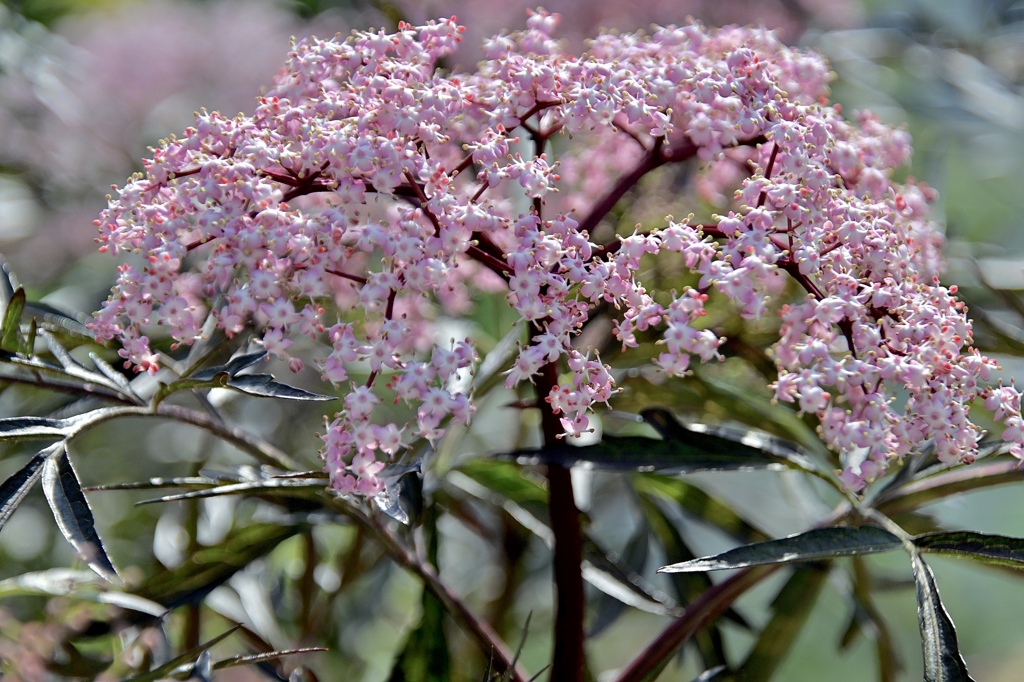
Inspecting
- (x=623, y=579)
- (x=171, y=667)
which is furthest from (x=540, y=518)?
(x=171, y=667)

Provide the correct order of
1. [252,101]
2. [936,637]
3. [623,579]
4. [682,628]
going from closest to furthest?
[936,637], [682,628], [623,579], [252,101]

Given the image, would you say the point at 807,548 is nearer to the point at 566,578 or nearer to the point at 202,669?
the point at 566,578

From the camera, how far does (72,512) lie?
1.50 feet

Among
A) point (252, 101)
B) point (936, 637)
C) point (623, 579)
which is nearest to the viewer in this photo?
point (936, 637)

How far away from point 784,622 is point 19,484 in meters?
0.49

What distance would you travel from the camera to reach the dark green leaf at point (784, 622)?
66cm

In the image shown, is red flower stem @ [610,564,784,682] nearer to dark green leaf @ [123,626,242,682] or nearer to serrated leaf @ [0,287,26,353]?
dark green leaf @ [123,626,242,682]

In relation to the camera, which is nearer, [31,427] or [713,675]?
[31,427]

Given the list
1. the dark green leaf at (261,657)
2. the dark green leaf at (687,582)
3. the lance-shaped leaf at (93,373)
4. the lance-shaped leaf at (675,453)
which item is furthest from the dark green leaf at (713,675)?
the lance-shaped leaf at (93,373)

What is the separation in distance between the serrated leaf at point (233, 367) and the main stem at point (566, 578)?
16 cm

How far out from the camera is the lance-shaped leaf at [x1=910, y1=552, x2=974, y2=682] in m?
0.43

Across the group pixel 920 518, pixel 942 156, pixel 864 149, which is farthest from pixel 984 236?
pixel 864 149

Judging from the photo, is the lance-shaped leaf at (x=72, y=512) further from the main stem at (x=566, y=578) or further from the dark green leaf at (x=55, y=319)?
the main stem at (x=566, y=578)

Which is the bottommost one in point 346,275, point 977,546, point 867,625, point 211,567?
point 867,625
